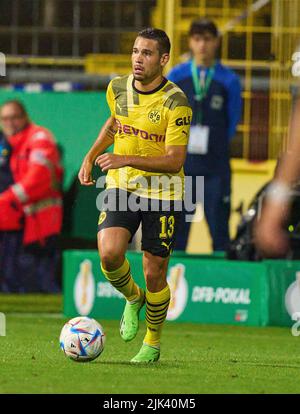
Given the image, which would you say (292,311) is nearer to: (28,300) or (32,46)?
(28,300)

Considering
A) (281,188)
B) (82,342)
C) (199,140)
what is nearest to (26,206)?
(199,140)

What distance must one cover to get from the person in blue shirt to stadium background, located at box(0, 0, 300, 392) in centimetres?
A: 47

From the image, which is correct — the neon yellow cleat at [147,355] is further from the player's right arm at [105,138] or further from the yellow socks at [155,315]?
the player's right arm at [105,138]

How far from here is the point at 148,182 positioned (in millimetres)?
8328

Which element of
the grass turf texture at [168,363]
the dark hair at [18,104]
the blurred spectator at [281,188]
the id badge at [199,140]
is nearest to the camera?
the blurred spectator at [281,188]

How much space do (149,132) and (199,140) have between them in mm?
5147

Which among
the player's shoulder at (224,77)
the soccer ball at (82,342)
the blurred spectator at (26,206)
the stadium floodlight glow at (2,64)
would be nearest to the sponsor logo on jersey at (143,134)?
the soccer ball at (82,342)

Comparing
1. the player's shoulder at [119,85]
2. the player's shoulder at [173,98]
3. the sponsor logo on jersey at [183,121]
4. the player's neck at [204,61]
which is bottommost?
the sponsor logo on jersey at [183,121]

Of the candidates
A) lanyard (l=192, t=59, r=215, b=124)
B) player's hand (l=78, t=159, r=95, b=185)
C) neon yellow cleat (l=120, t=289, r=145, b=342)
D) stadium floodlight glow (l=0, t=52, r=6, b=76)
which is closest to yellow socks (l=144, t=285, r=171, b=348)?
neon yellow cleat (l=120, t=289, r=145, b=342)

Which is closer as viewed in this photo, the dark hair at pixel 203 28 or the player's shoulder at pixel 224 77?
the dark hair at pixel 203 28

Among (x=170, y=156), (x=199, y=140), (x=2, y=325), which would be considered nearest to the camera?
(x=170, y=156)

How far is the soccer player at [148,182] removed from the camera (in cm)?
820

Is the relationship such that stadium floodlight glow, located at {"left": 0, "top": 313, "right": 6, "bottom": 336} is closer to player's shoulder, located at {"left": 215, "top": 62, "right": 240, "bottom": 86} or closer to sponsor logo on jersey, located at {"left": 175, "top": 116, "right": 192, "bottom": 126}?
sponsor logo on jersey, located at {"left": 175, "top": 116, "right": 192, "bottom": 126}

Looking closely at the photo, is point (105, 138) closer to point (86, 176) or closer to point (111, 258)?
point (86, 176)
